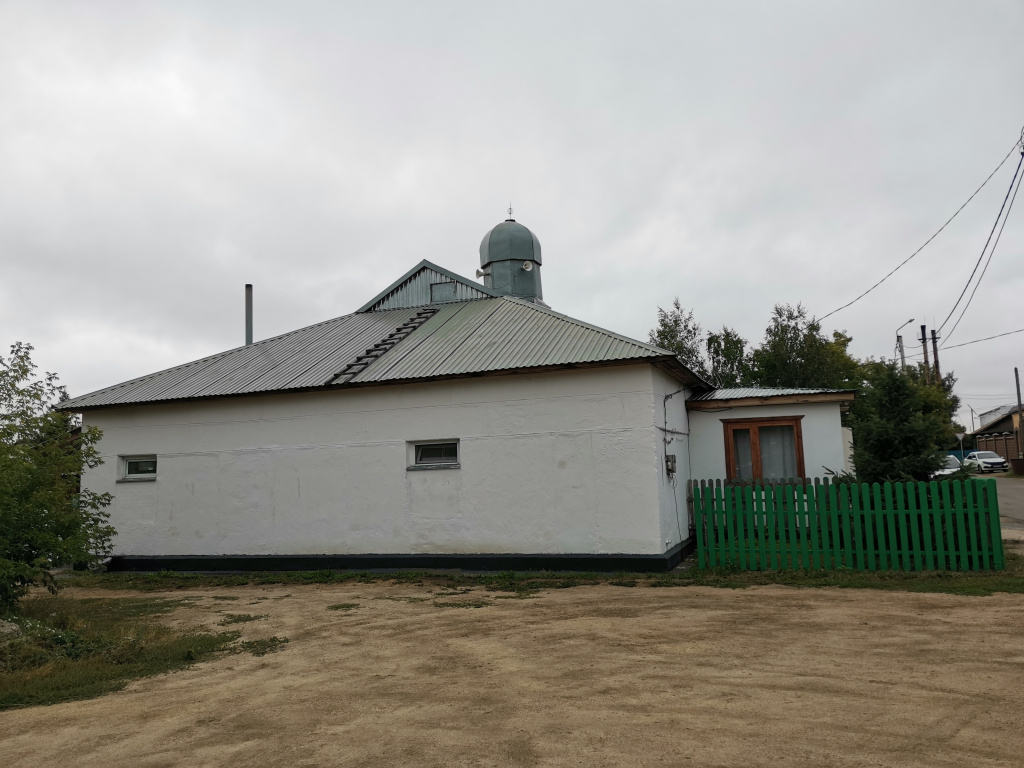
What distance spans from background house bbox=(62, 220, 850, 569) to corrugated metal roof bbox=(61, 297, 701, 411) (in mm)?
64

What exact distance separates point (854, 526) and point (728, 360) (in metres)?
21.4

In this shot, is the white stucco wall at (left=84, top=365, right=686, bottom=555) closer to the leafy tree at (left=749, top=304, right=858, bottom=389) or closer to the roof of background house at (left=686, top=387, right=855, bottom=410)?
the roof of background house at (left=686, top=387, right=855, bottom=410)

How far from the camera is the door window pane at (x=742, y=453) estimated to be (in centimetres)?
1553

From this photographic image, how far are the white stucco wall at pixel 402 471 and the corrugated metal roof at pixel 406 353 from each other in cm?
30

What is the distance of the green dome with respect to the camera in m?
22.1

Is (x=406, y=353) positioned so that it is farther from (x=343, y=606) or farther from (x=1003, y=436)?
(x=1003, y=436)

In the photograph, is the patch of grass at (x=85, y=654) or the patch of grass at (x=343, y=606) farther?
the patch of grass at (x=343, y=606)

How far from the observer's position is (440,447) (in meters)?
13.4

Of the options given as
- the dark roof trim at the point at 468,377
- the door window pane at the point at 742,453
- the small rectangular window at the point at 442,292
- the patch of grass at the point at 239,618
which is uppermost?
the small rectangular window at the point at 442,292

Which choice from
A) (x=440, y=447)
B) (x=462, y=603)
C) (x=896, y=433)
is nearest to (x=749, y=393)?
(x=896, y=433)

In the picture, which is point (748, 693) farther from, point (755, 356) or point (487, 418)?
point (755, 356)

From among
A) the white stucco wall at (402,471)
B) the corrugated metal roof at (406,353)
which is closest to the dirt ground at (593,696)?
the white stucco wall at (402,471)

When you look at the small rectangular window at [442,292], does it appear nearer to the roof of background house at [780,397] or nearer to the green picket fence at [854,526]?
the roof of background house at [780,397]

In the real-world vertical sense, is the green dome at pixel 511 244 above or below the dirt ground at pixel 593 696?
above
